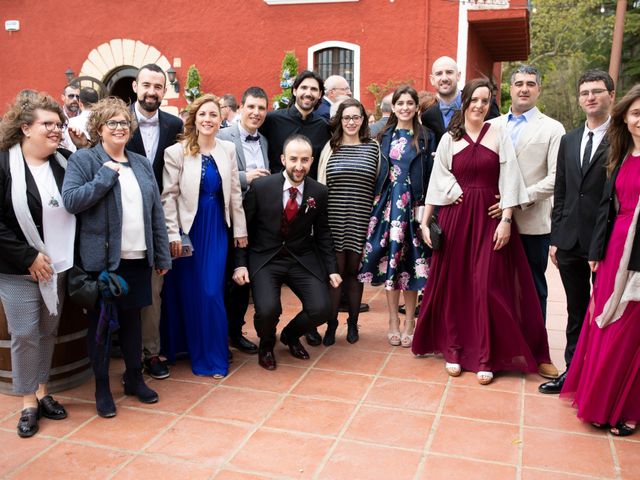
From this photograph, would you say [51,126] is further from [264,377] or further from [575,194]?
[575,194]

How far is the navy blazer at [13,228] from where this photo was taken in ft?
11.1

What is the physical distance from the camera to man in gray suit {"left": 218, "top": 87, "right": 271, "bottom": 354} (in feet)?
15.3

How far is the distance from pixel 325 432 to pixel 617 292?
5.82 ft

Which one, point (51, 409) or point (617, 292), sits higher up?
point (617, 292)

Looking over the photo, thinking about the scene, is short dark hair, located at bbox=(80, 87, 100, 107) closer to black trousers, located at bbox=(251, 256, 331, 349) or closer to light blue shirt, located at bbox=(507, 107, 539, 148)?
black trousers, located at bbox=(251, 256, 331, 349)

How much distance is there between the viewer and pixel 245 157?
4.83 meters

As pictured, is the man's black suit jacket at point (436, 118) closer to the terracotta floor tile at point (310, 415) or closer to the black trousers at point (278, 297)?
the black trousers at point (278, 297)

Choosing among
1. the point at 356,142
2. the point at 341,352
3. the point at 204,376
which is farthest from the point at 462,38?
the point at 204,376

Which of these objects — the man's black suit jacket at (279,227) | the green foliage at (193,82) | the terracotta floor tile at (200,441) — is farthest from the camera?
the green foliage at (193,82)

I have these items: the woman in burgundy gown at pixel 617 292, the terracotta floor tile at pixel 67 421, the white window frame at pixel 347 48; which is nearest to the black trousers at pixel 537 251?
the woman in burgundy gown at pixel 617 292

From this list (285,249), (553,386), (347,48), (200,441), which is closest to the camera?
(200,441)

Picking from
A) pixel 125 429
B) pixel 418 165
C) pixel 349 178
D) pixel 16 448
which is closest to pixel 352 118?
pixel 349 178

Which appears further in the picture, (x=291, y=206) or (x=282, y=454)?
(x=291, y=206)

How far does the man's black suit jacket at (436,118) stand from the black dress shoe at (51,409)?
321cm
